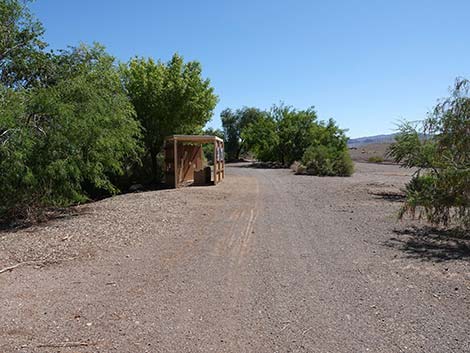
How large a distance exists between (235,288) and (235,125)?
71.3 meters

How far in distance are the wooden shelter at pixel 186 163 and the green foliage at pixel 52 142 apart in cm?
886

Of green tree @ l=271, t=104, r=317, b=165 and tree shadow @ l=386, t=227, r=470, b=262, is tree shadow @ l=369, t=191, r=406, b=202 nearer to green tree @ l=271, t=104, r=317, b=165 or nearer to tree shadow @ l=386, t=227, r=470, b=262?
tree shadow @ l=386, t=227, r=470, b=262

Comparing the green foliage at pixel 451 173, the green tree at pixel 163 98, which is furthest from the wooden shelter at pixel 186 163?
the green foliage at pixel 451 173

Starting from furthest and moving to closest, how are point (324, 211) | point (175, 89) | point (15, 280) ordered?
point (175, 89)
point (324, 211)
point (15, 280)

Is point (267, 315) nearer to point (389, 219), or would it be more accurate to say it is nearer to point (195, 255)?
point (195, 255)

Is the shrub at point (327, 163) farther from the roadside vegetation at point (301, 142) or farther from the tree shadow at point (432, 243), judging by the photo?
the tree shadow at point (432, 243)

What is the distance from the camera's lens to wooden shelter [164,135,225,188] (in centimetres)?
2209

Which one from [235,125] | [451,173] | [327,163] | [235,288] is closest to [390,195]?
[451,173]

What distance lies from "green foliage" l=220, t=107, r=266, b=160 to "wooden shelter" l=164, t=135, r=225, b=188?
48609 millimetres

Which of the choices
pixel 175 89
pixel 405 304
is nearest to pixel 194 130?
pixel 175 89

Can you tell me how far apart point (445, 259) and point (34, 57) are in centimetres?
1449

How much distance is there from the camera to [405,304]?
5.32 metres

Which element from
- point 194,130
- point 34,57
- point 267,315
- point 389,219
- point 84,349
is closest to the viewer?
point 84,349

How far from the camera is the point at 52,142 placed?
1109 cm
